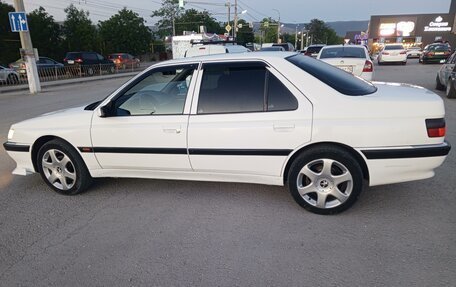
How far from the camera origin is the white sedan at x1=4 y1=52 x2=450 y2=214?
334 centimetres

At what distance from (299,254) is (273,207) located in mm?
884

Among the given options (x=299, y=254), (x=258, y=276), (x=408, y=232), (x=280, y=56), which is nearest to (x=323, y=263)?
(x=299, y=254)

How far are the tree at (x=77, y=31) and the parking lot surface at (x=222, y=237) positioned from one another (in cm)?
3517

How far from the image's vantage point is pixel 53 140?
169 inches

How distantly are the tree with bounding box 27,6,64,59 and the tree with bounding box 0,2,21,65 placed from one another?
2.11 m

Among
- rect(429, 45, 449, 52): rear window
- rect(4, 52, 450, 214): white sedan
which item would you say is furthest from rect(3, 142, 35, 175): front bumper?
rect(429, 45, 449, 52): rear window

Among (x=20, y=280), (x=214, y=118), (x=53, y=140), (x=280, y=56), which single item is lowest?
(x=20, y=280)

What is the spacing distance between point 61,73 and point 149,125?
24387mm

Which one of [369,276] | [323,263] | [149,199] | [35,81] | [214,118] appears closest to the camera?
[369,276]

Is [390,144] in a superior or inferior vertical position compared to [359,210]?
superior

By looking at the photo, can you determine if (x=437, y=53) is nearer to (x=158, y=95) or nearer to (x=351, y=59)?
(x=351, y=59)

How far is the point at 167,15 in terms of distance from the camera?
259 ft

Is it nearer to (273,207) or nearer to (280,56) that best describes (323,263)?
(273,207)

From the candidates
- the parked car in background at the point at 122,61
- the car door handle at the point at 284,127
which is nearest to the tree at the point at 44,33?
the parked car in background at the point at 122,61
